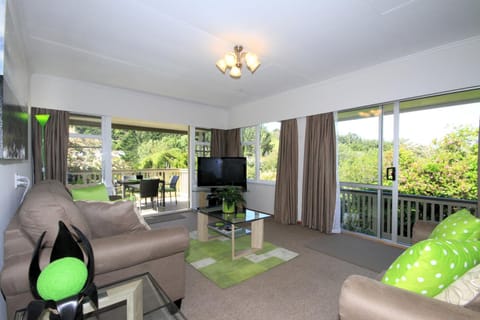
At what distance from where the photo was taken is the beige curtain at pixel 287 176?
418cm

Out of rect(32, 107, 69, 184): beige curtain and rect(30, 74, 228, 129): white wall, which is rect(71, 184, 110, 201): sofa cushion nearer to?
rect(32, 107, 69, 184): beige curtain

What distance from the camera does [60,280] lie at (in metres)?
0.76

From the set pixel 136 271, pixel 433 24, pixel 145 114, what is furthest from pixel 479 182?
pixel 145 114

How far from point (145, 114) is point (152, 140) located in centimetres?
667

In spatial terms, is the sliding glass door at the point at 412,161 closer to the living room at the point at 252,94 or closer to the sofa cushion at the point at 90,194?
the living room at the point at 252,94

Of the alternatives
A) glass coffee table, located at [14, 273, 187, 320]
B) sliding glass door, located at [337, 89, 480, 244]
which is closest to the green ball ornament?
glass coffee table, located at [14, 273, 187, 320]

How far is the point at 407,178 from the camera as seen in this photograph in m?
3.26

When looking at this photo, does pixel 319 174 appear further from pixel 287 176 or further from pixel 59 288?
pixel 59 288

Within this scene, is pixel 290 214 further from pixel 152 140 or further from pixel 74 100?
pixel 152 140

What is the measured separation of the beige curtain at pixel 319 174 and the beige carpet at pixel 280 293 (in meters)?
1.04

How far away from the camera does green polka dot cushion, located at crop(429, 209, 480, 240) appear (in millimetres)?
1302

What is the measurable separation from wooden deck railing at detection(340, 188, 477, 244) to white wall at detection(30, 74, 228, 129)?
3.78 m

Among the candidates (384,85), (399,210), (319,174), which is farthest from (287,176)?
(384,85)

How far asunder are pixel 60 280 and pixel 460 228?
2.13 meters
